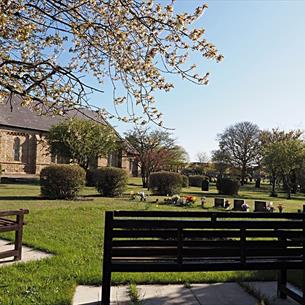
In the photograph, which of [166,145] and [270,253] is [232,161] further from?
[270,253]

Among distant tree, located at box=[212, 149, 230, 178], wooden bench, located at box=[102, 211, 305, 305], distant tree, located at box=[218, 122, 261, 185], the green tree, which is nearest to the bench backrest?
wooden bench, located at box=[102, 211, 305, 305]

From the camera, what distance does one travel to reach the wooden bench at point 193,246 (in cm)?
412

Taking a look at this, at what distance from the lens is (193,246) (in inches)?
171

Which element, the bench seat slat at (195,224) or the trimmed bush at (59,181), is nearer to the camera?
the bench seat slat at (195,224)

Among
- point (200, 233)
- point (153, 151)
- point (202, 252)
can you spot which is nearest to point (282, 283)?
point (202, 252)

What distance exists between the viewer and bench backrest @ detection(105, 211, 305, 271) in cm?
414

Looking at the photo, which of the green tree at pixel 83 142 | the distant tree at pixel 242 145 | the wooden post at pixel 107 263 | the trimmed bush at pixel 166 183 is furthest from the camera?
the distant tree at pixel 242 145

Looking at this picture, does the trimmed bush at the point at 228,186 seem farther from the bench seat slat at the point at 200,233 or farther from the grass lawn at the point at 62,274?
the bench seat slat at the point at 200,233

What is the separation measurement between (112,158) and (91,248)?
46.2 metres

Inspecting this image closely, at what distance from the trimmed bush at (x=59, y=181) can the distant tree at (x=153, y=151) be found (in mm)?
16732

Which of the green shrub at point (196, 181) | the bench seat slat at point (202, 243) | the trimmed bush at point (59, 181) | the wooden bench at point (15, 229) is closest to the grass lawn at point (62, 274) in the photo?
the wooden bench at point (15, 229)

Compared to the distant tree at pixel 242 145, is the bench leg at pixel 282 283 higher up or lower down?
lower down

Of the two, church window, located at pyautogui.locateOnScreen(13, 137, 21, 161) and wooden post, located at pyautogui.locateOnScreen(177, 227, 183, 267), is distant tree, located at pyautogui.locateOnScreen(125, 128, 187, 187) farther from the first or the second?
wooden post, located at pyautogui.locateOnScreen(177, 227, 183, 267)

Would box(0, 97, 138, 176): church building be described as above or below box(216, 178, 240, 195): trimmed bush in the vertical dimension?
above
